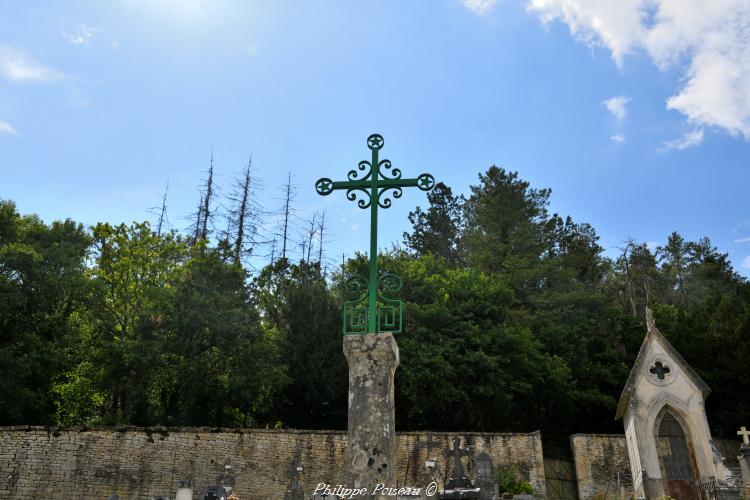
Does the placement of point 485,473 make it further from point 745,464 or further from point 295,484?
point 745,464

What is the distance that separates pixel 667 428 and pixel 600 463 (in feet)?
16.1

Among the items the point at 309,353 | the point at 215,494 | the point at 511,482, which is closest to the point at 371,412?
the point at 215,494

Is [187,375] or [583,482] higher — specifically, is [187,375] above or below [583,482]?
above

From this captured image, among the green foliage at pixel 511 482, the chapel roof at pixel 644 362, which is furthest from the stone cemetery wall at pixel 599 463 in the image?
the chapel roof at pixel 644 362

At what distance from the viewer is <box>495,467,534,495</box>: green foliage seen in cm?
1968

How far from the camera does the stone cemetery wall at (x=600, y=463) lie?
21297 millimetres

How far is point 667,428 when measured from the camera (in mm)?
17547

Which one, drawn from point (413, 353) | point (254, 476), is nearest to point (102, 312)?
point (254, 476)

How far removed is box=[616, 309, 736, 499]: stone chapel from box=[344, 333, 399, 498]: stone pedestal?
14325 millimetres

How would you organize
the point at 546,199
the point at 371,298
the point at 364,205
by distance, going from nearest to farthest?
the point at 371,298, the point at 364,205, the point at 546,199

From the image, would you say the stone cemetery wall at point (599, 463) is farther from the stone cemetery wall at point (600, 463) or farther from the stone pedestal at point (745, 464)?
the stone pedestal at point (745, 464)

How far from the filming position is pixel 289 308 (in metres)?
27.0

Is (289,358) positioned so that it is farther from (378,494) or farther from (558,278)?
(378,494)

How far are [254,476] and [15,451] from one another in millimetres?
7345
